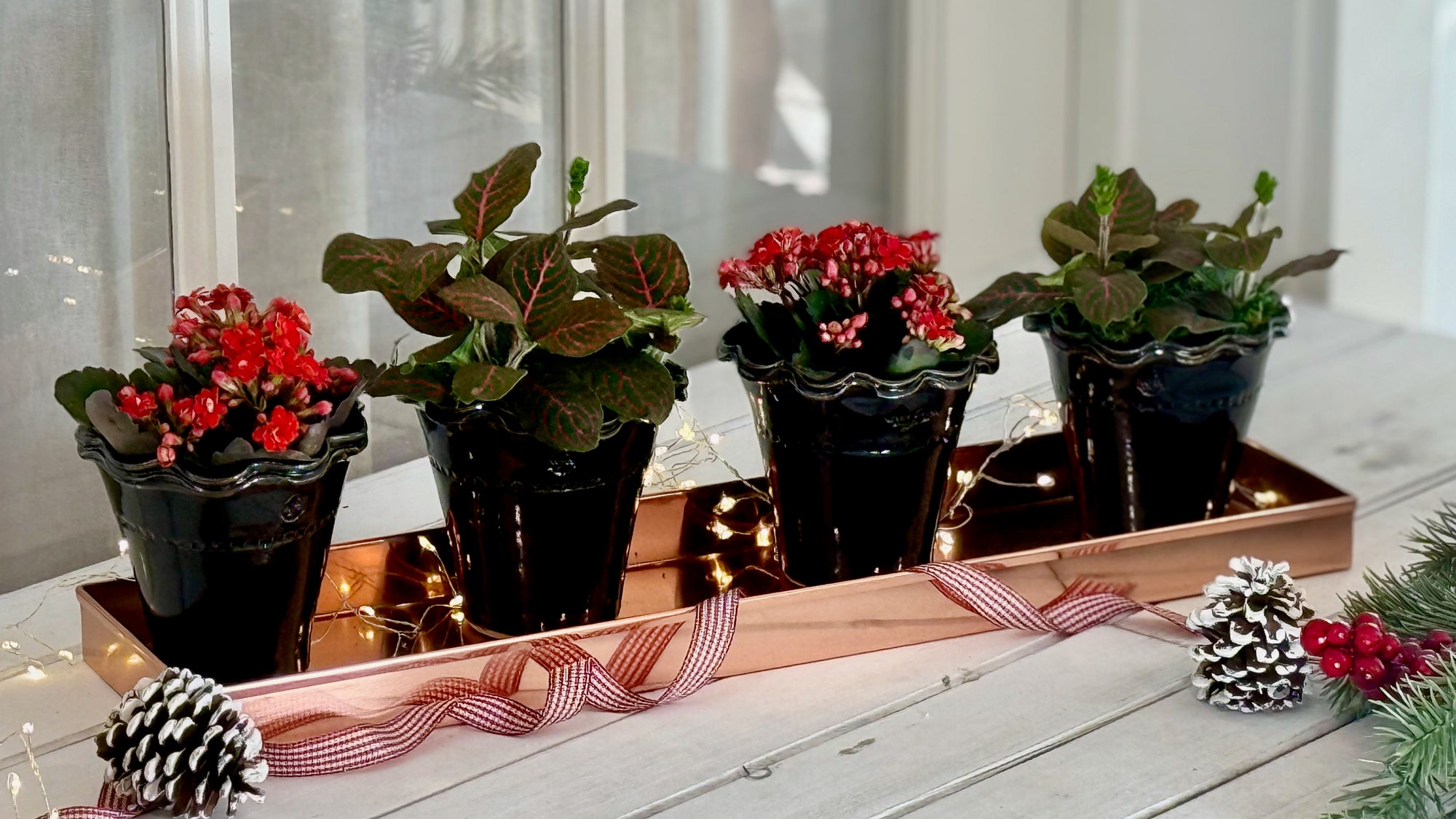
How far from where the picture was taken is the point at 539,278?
80 centimetres

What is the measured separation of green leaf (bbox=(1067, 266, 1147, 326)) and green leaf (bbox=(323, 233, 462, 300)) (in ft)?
1.23

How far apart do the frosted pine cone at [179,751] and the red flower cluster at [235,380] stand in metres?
0.11

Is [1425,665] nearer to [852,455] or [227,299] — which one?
[852,455]

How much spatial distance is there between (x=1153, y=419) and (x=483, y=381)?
458mm

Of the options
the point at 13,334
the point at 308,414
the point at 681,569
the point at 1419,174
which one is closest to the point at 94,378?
the point at 308,414

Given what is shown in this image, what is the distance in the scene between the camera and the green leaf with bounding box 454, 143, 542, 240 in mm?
803

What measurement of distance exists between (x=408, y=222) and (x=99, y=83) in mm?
320

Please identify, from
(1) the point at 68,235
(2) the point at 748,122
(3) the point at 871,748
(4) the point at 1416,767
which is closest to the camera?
(4) the point at 1416,767

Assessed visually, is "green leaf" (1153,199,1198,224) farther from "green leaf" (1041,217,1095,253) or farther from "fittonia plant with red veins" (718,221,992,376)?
"fittonia plant with red veins" (718,221,992,376)

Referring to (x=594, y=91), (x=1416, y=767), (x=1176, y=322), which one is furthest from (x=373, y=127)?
(x=1416, y=767)

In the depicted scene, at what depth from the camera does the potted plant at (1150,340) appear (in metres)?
0.96

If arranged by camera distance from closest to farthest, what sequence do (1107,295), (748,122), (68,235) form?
(1107,295), (68,235), (748,122)

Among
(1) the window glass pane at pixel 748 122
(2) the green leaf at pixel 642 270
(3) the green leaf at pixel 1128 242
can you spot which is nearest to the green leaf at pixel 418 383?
(2) the green leaf at pixel 642 270

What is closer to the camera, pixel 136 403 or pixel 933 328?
pixel 136 403
